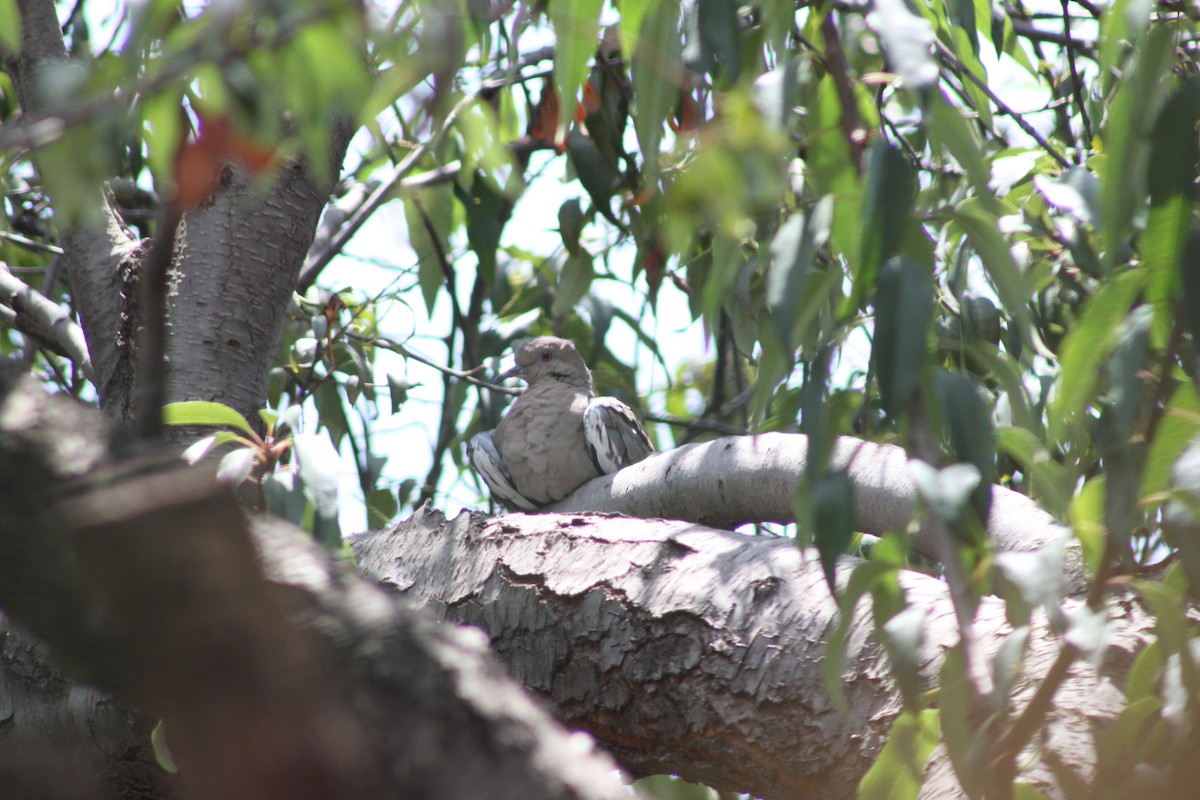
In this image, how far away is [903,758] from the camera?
3.42 feet

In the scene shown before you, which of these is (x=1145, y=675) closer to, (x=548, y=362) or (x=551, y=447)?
(x=551, y=447)

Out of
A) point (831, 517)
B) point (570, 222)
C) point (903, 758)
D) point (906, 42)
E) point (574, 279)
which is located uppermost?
point (570, 222)

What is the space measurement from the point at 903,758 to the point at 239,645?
654 millimetres

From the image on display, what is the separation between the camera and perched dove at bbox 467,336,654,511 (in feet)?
12.1

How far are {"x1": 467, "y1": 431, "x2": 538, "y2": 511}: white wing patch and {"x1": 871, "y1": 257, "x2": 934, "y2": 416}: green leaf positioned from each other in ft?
9.67

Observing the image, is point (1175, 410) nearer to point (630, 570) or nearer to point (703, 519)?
point (630, 570)

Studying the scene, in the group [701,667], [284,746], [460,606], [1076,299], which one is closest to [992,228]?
[284,746]

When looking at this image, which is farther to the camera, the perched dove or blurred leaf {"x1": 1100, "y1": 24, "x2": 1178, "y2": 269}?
the perched dove

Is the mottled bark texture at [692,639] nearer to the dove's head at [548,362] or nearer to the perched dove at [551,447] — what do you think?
the perched dove at [551,447]

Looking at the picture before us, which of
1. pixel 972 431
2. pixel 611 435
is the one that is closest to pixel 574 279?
pixel 611 435

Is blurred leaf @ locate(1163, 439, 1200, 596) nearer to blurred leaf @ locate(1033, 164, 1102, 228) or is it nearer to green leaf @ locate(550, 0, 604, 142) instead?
blurred leaf @ locate(1033, 164, 1102, 228)

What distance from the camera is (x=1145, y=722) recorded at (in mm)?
989

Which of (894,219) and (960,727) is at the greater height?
(894,219)

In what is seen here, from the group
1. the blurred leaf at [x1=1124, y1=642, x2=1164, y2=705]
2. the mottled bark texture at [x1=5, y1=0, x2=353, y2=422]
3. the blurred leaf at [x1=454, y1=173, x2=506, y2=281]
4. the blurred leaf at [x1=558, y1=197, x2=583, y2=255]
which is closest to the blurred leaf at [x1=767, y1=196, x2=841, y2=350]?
the blurred leaf at [x1=1124, y1=642, x2=1164, y2=705]
